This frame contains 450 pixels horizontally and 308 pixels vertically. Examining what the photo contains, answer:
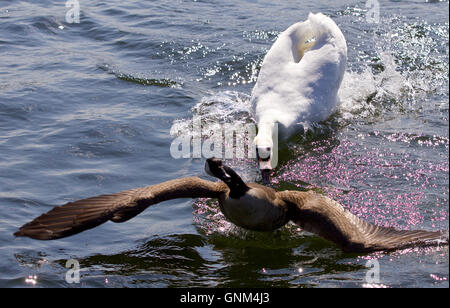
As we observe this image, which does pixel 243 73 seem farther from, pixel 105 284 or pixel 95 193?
pixel 105 284

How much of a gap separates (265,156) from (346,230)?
1.82m

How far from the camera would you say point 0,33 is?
1530 centimetres

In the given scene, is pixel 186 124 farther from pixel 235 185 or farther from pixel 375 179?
pixel 235 185

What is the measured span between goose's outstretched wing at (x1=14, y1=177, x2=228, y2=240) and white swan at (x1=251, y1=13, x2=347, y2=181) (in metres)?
2.00

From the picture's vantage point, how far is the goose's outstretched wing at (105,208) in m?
7.24

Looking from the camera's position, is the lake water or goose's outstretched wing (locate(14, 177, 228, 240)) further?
the lake water

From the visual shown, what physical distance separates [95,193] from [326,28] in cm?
444

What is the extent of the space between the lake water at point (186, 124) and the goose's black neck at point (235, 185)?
0.77 meters

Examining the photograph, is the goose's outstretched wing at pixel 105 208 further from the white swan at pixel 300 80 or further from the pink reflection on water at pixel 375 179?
the white swan at pixel 300 80

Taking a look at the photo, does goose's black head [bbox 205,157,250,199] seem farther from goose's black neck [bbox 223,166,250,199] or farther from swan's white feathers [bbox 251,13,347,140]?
swan's white feathers [bbox 251,13,347,140]

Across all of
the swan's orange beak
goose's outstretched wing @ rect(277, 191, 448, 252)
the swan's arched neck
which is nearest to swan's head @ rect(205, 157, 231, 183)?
goose's outstretched wing @ rect(277, 191, 448, 252)

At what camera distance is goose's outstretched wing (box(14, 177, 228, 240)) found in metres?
7.24

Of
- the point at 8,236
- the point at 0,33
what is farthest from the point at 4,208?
the point at 0,33

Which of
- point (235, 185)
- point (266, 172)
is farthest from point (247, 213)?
point (266, 172)
